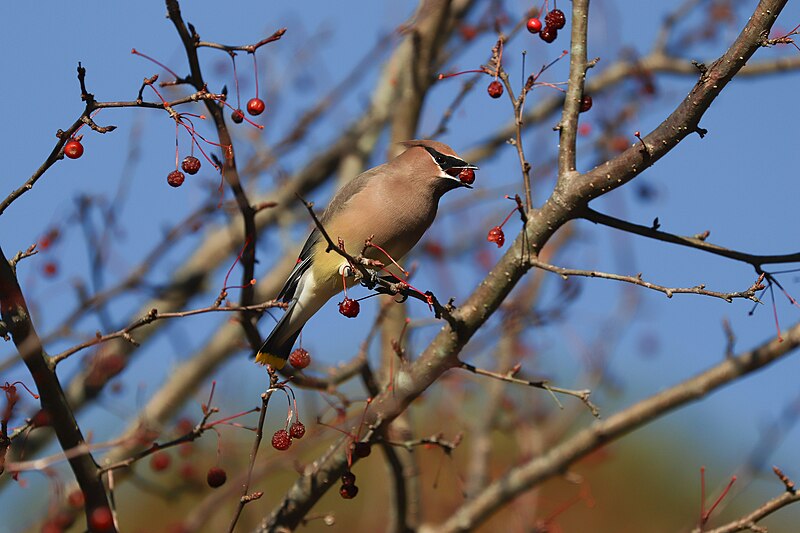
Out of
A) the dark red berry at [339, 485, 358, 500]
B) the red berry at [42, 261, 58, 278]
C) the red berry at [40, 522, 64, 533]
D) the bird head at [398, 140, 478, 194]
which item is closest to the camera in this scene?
the dark red berry at [339, 485, 358, 500]

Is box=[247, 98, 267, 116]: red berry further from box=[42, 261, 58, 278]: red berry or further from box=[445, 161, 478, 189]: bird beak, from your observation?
box=[42, 261, 58, 278]: red berry

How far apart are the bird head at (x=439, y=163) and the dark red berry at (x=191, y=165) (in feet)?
4.26

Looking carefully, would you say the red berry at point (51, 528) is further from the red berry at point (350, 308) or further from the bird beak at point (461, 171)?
the bird beak at point (461, 171)

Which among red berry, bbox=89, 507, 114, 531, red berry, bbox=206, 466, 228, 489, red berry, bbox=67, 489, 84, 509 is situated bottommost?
red berry, bbox=89, 507, 114, 531

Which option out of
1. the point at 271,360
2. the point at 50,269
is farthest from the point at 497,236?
the point at 50,269

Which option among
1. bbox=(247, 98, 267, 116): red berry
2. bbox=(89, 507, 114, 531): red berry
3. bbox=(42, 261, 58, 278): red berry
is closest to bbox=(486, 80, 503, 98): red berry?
bbox=(247, 98, 267, 116): red berry

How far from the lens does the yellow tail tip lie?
3994 mm

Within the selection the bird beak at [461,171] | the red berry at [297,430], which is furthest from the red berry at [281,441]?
the bird beak at [461,171]

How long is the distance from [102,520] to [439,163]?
2111mm

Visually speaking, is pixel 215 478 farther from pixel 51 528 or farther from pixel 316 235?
pixel 316 235

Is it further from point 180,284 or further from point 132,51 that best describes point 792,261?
point 180,284

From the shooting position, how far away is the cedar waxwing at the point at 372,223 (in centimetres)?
414

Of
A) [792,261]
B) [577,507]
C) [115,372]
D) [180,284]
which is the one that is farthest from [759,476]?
[577,507]

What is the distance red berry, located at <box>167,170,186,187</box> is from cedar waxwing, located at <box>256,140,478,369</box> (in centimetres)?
95
